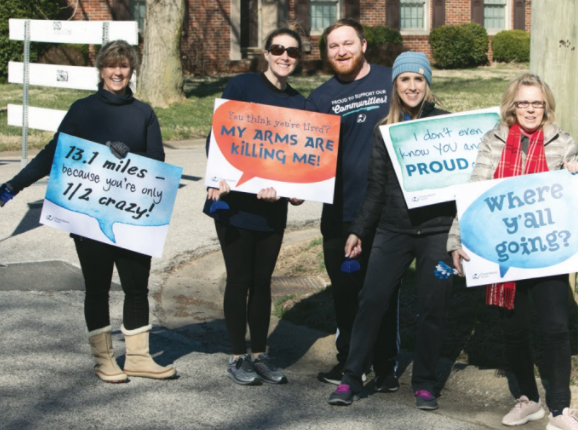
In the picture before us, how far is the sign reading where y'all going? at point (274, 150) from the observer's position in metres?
5.40

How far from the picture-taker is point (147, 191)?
5.41 metres

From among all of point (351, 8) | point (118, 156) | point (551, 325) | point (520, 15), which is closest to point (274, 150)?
point (118, 156)

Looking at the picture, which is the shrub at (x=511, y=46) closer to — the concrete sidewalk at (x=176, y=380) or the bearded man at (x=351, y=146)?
the concrete sidewalk at (x=176, y=380)

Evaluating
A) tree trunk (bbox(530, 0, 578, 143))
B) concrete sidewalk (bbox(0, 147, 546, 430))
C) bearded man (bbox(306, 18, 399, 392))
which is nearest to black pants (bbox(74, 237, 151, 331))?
concrete sidewalk (bbox(0, 147, 546, 430))

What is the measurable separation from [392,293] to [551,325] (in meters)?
0.88

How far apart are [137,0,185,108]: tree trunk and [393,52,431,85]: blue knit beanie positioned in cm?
1451

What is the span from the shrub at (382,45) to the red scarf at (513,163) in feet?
84.8

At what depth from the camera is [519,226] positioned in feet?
15.7

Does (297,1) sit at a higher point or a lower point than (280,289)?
higher

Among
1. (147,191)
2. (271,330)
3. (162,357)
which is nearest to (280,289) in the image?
(271,330)

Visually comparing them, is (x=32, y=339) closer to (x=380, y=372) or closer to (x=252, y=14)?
(x=380, y=372)

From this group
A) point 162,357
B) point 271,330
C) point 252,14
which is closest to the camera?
point 162,357

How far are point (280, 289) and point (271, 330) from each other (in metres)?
1.12

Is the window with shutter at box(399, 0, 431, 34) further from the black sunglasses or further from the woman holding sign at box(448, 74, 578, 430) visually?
the woman holding sign at box(448, 74, 578, 430)
